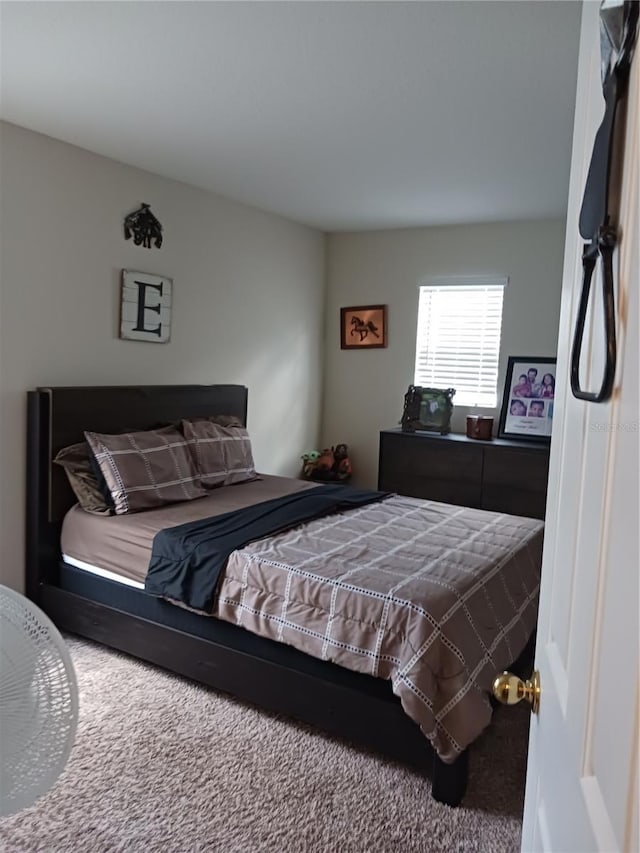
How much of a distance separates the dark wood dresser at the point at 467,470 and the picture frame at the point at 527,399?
0.14 m

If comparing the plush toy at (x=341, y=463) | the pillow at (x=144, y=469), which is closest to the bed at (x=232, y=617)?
the pillow at (x=144, y=469)

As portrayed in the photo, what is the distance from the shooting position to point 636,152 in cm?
54

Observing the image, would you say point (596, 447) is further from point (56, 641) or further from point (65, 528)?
point (65, 528)

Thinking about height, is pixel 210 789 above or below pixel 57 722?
below

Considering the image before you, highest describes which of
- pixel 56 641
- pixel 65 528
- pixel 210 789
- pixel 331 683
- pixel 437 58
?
pixel 437 58

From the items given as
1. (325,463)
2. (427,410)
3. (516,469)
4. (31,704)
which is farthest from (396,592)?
(325,463)

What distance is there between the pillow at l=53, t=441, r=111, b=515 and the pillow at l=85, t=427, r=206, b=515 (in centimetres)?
9

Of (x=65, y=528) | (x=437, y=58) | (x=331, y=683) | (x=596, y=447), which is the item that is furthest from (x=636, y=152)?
(x=65, y=528)

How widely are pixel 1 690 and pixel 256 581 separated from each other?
1.24 m

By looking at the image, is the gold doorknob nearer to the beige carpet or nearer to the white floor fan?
the white floor fan

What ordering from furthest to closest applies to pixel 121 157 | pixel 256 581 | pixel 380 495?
pixel 380 495 < pixel 121 157 < pixel 256 581

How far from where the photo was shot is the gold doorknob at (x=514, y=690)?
36.0 inches

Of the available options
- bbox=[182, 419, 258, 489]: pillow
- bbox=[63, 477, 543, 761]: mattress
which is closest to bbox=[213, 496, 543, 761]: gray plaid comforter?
bbox=[63, 477, 543, 761]: mattress

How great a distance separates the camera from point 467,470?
14.2 ft
